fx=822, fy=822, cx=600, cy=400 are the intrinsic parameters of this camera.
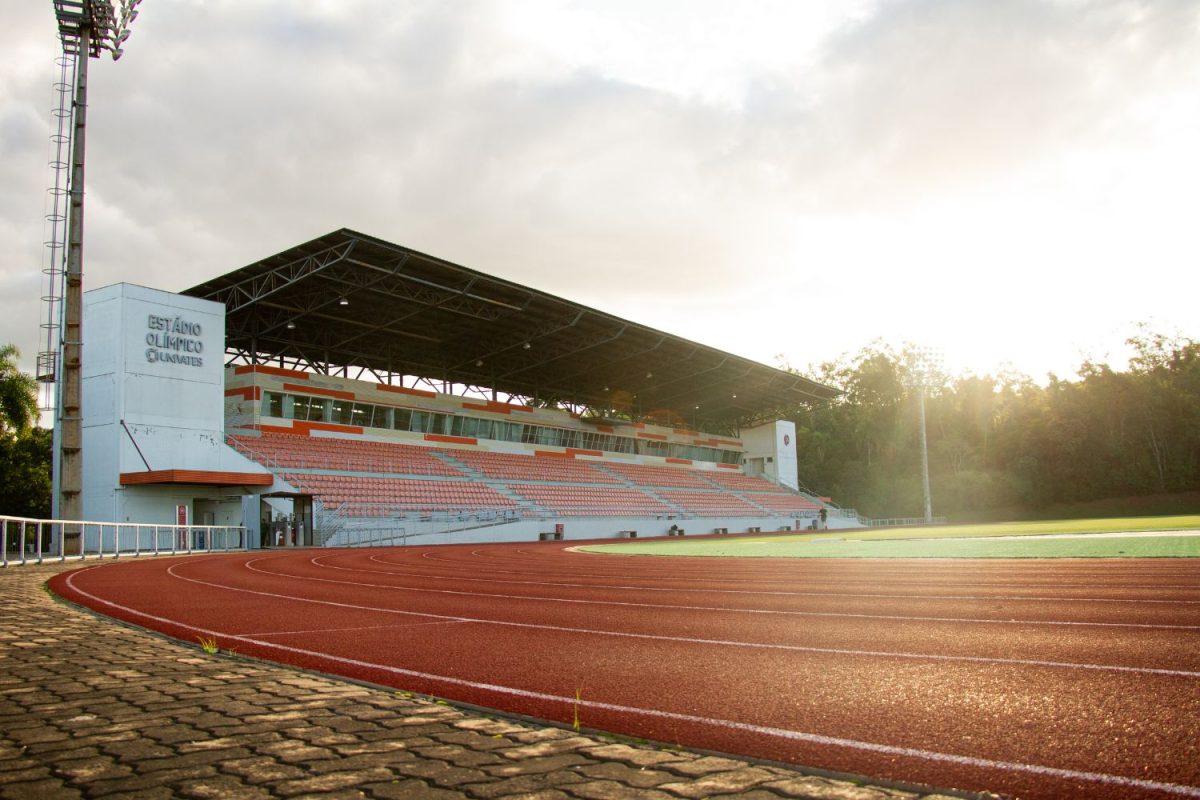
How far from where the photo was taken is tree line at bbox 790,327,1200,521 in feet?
212

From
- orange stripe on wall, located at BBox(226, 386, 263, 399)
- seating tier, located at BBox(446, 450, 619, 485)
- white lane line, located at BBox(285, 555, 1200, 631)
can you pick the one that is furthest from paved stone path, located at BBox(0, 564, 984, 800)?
seating tier, located at BBox(446, 450, 619, 485)

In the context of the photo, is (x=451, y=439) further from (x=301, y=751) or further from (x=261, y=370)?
(x=301, y=751)

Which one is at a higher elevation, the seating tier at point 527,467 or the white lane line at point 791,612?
the seating tier at point 527,467

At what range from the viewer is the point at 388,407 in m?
43.1

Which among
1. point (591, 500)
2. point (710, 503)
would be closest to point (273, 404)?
point (591, 500)

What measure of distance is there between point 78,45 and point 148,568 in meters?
18.7

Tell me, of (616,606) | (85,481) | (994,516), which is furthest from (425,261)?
(994,516)

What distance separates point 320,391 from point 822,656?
37.2m

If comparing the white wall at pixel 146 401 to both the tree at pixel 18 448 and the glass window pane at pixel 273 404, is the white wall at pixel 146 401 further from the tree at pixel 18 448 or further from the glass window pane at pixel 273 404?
the tree at pixel 18 448

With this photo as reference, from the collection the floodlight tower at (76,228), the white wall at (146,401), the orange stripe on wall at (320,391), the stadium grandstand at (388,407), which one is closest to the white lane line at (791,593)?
the floodlight tower at (76,228)

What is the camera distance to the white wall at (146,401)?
30281mm

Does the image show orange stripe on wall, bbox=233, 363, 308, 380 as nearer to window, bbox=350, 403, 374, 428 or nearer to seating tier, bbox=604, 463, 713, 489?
window, bbox=350, 403, 374, 428

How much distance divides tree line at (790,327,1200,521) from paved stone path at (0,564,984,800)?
216 ft

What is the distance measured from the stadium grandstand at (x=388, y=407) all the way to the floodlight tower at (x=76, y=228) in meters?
3.54
